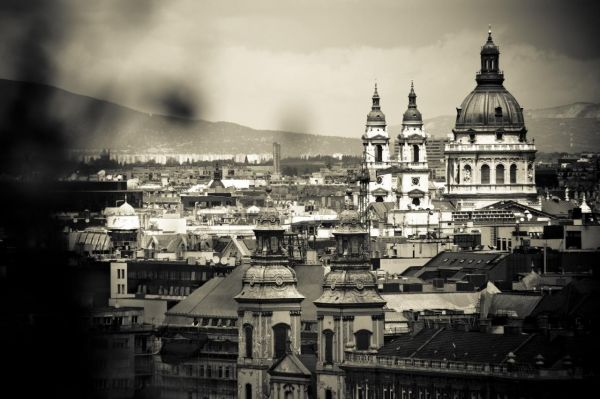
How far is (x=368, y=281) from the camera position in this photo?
10512 centimetres

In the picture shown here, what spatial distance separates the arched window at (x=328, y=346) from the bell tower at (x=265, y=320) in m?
2.66

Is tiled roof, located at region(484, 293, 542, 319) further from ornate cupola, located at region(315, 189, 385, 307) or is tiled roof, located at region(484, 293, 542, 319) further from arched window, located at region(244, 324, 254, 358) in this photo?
arched window, located at region(244, 324, 254, 358)

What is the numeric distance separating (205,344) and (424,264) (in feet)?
92.6

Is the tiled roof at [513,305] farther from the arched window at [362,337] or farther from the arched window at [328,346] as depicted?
the arched window at [328,346]

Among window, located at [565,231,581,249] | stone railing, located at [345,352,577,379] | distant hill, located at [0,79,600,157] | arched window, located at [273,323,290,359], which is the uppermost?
distant hill, located at [0,79,600,157]

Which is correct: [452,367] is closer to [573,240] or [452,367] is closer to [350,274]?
[350,274]

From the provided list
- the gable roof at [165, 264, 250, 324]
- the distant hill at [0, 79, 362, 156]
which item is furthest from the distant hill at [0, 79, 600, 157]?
the gable roof at [165, 264, 250, 324]

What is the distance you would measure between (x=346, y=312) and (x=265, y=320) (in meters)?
4.66

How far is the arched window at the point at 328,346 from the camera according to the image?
104m

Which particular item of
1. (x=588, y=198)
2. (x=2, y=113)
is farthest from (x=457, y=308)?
(x=588, y=198)

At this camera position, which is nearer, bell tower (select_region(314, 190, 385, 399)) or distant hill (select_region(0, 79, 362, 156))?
distant hill (select_region(0, 79, 362, 156))

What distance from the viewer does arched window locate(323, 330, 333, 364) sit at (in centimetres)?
10400

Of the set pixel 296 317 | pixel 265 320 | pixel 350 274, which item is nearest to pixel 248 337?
pixel 265 320

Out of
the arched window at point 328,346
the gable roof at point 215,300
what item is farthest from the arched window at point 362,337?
the gable roof at point 215,300
